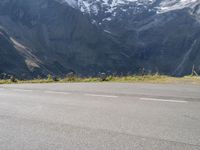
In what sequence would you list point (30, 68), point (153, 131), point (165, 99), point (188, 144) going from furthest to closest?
point (30, 68) < point (165, 99) < point (153, 131) < point (188, 144)

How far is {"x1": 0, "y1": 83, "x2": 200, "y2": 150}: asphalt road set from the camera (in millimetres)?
7332

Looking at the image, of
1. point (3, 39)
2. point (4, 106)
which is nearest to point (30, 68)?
point (3, 39)

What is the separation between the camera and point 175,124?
8.90 metres

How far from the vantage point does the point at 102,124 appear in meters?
9.14

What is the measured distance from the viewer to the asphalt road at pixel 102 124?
7.33 meters

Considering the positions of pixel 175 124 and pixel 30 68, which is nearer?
pixel 175 124

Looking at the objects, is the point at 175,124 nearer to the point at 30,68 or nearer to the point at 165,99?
the point at 165,99

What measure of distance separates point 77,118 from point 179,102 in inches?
154

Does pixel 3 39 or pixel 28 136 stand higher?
pixel 3 39

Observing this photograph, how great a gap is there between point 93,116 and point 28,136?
2.45 meters

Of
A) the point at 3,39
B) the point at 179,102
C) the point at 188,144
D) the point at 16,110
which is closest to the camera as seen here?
the point at 188,144

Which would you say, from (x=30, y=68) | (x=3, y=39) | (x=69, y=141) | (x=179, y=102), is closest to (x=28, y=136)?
(x=69, y=141)

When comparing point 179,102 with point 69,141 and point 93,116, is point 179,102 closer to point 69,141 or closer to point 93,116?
point 93,116

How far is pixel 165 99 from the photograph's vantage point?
13523mm
